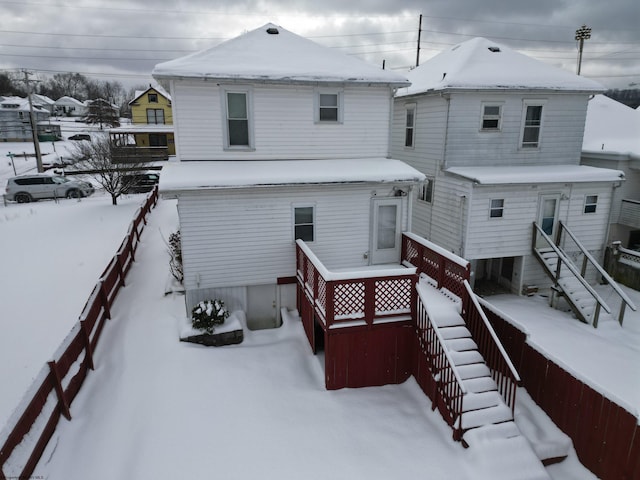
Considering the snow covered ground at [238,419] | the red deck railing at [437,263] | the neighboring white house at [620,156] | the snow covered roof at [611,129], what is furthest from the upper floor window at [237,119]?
the snow covered roof at [611,129]

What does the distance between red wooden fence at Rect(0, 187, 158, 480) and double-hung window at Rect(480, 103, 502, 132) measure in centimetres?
1438

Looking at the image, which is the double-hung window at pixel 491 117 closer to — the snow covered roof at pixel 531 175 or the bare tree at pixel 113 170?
the snow covered roof at pixel 531 175

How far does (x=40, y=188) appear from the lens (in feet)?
94.5

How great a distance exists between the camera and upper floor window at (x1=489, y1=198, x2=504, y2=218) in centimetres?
1469

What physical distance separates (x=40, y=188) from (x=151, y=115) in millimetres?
25792

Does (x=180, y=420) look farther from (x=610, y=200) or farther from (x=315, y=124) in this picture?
(x=610, y=200)

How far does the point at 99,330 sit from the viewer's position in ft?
35.1

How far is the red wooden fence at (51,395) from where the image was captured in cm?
618

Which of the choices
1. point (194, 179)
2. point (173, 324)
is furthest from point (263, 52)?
point (173, 324)

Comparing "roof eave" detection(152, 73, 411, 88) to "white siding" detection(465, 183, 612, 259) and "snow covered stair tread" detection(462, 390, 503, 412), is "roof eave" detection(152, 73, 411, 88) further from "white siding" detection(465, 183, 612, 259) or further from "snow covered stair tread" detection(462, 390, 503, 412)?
"snow covered stair tread" detection(462, 390, 503, 412)

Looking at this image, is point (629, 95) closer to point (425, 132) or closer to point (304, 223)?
point (425, 132)

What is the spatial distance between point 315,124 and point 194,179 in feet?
14.2

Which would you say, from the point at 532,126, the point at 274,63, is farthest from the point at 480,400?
the point at 532,126

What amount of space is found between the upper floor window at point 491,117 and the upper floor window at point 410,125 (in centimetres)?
311
